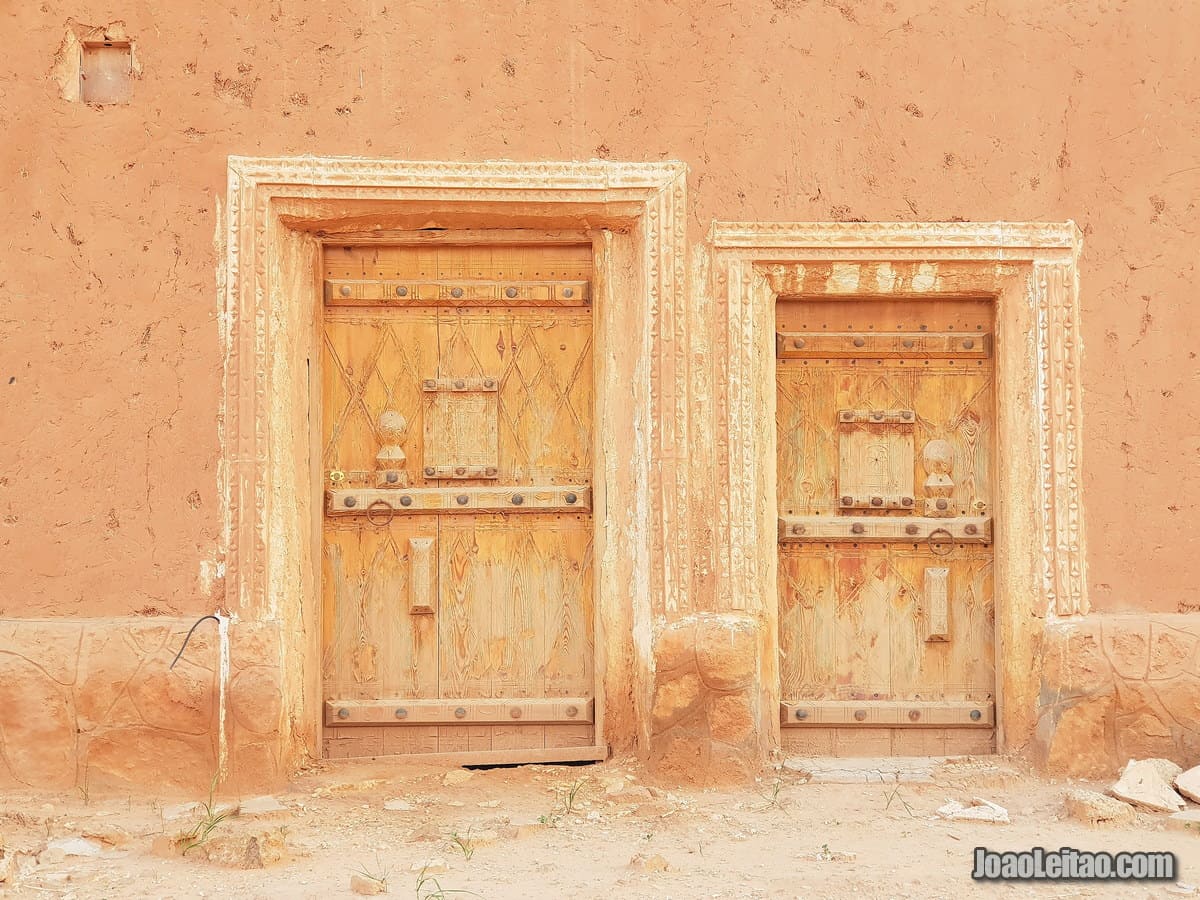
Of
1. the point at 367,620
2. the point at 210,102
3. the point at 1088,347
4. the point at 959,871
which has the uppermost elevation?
the point at 210,102

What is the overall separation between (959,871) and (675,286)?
2107 millimetres

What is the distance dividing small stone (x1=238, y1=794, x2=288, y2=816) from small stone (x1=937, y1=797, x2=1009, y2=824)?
215 centimetres

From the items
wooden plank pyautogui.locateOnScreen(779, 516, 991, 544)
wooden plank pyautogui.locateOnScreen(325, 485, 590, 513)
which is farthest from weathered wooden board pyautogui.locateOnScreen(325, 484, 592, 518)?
wooden plank pyautogui.locateOnScreen(779, 516, 991, 544)

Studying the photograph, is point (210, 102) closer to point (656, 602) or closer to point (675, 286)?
point (675, 286)

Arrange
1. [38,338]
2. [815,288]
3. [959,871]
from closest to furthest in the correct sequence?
[959,871], [38,338], [815,288]

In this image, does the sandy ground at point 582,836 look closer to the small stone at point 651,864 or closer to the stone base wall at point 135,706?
the small stone at point 651,864

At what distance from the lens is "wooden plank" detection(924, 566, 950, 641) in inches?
180

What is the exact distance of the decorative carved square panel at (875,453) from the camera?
4.61 meters

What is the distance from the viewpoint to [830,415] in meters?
4.64

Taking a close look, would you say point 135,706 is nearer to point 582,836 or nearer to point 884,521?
point 582,836

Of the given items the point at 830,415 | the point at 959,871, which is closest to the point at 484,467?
the point at 830,415

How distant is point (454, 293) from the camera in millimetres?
4562

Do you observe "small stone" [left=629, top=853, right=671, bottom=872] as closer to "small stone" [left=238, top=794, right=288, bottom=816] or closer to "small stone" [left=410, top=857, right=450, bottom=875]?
"small stone" [left=410, top=857, right=450, bottom=875]

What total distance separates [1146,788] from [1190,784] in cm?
15
